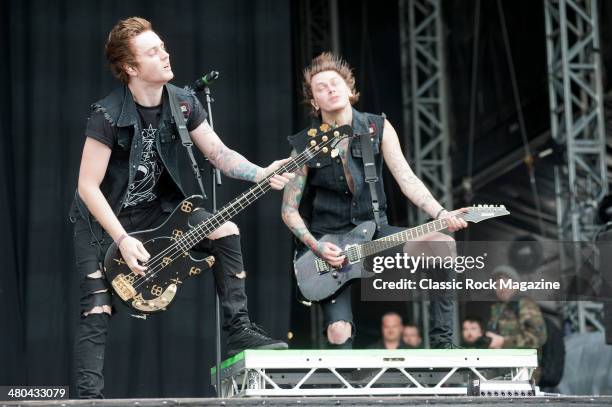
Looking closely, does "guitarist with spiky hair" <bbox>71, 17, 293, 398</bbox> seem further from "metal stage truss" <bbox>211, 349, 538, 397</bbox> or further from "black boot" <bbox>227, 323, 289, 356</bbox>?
"metal stage truss" <bbox>211, 349, 538, 397</bbox>

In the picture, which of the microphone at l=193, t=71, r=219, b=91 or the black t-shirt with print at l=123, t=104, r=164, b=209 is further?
the microphone at l=193, t=71, r=219, b=91

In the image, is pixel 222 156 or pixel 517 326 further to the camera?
pixel 517 326

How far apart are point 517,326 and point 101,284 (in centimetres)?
491

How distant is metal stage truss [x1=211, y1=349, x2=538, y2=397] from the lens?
5055mm

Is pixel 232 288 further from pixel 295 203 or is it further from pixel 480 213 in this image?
pixel 480 213

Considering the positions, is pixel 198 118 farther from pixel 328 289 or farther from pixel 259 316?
pixel 259 316

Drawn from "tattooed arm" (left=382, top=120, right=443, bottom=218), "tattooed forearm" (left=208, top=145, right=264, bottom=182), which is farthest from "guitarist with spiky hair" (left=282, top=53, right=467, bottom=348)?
"tattooed forearm" (left=208, top=145, right=264, bottom=182)

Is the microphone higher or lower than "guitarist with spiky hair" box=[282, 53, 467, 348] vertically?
higher

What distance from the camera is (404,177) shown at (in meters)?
6.09

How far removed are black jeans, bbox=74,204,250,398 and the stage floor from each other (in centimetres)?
77

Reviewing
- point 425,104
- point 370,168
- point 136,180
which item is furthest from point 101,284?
point 425,104

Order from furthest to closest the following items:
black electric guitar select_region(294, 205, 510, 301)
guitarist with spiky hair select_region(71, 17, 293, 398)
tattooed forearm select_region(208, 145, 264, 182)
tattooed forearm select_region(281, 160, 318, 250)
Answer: tattooed forearm select_region(281, 160, 318, 250) → black electric guitar select_region(294, 205, 510, 301) → tattooed forearm select_region(208, 145, 264, 182) → guitarist with spiky hair select_region(71, 17, 293, 398)

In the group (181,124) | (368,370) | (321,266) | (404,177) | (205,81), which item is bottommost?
(368,370)

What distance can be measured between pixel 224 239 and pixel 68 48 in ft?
13.6
